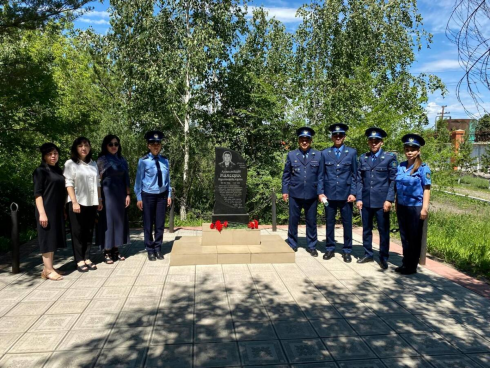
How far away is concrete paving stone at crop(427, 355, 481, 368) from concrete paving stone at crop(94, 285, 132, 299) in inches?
125

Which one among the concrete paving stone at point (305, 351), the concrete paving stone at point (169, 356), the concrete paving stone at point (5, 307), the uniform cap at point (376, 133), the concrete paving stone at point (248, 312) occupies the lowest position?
the concrete paving stone at point (305, 351)

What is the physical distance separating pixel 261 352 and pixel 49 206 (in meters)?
3.27

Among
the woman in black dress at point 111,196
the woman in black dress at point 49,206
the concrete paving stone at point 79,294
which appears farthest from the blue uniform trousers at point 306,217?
the woman in black dress at point 49,206

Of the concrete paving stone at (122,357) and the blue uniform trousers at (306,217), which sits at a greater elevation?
the blue uniform trousers at (306,217)

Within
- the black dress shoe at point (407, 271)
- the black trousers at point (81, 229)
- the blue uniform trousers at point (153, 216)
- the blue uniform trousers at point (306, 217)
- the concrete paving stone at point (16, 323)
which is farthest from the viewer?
the blue uniform trousers at point (306, 217)

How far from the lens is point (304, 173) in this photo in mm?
5883

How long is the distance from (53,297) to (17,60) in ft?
14.5

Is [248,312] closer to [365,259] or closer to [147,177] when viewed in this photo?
[365,259]

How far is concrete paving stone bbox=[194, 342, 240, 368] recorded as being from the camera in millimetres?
2812

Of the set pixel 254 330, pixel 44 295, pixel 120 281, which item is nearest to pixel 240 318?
pixel 254 330

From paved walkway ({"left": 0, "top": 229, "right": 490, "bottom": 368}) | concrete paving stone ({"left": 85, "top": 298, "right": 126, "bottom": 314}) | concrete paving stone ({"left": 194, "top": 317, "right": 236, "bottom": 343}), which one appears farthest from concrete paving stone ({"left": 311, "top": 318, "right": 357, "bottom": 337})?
concrete paving stone ({"left": 85, "top": 298, "right": 126, "bottom": 314})

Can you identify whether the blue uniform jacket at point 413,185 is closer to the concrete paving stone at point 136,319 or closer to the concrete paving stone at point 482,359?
the concrete paving stone at point 482,359

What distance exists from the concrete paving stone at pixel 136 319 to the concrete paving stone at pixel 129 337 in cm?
8

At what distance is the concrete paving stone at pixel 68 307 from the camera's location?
147 inches
